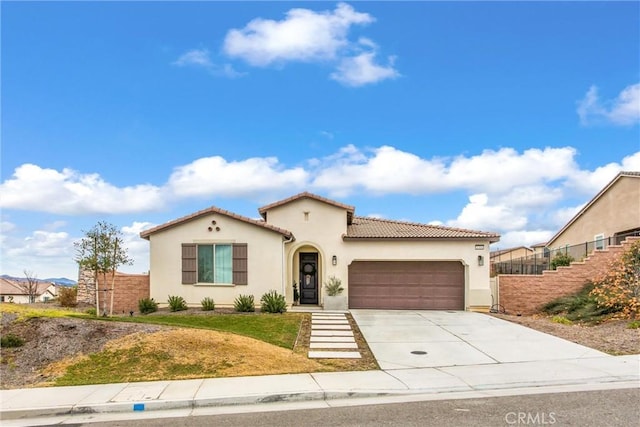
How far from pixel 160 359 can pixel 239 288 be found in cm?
920

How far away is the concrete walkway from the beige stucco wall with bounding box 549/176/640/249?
1414 centimetres

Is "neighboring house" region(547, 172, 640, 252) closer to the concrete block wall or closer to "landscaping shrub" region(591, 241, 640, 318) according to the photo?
"landscaping shrub" region(591, 241, 640, 318)

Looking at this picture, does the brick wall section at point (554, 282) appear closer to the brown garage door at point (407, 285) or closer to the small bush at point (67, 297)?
the brown garage door at point (407, 285)

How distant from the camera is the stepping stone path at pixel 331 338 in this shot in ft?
35.7

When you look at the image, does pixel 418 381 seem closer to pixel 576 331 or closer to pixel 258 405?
pixel 258 405

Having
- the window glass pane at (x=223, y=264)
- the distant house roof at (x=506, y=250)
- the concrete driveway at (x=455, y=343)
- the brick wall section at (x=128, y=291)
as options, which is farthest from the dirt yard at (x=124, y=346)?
the distant house roof at (x=506, y=250)

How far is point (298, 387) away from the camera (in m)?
8.00

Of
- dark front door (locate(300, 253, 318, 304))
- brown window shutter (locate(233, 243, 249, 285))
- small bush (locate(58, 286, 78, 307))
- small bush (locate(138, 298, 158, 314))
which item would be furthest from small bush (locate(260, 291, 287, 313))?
small bush (locate(58, 286, 78, 307))

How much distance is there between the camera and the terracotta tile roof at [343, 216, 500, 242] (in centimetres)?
1989

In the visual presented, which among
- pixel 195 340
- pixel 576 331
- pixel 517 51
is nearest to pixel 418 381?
pixel 195 340

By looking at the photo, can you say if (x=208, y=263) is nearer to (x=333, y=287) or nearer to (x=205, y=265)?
(x=205, y=265)

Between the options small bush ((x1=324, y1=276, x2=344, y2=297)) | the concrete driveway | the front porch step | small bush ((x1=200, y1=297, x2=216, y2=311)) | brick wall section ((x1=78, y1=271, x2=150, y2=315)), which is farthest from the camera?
brick wall section ((x1=78, y1=271, x2=150, y2=315))

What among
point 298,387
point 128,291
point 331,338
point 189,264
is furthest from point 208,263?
point 298,387

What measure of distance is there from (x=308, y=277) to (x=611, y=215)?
51.9 feet
